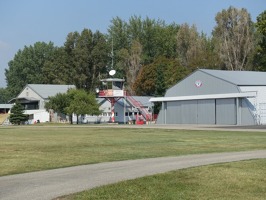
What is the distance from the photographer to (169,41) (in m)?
119

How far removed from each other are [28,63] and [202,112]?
88823 millimetres

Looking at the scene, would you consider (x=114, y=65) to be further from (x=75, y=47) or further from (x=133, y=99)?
(x=133, y=99)

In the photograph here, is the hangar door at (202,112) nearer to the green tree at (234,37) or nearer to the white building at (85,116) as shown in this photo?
the white building at (85,116)

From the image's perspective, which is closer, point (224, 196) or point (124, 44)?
point (224, 196)

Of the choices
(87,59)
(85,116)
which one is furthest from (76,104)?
(87,59)

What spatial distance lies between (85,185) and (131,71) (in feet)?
322

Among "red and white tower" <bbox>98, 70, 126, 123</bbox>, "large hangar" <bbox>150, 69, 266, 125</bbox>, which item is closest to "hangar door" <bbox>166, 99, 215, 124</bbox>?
"large hangar" <bbox>150, 69, 266, 125</bbox>

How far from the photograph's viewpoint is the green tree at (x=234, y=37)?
293 ft

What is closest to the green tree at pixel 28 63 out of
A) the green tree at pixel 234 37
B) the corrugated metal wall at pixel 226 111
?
the green tree at pixel 234 37

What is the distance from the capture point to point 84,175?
13.1m

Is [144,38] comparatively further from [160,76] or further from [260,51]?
[260,51]

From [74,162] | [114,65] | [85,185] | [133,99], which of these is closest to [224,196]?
[85,185]

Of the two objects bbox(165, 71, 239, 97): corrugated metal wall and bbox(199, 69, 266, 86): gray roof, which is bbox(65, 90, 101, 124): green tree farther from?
bbox(199, 69, 266, 86): gray roof

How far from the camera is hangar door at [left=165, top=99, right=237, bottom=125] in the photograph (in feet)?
197
